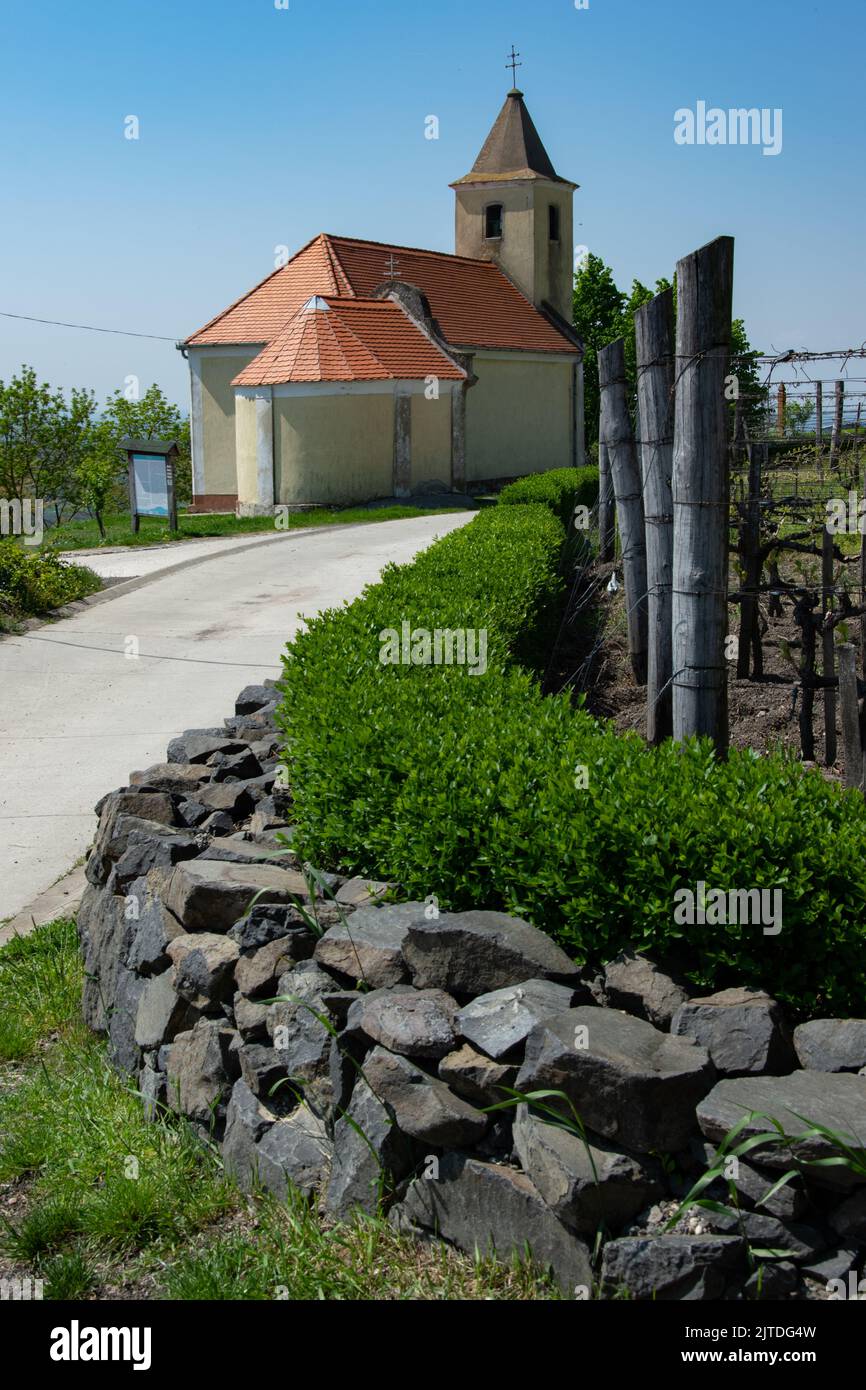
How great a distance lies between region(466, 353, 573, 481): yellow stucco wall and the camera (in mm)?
37688

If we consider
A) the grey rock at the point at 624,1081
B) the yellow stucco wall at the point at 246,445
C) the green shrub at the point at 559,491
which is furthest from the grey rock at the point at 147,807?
the yellow stucco wall at the point at 246,445

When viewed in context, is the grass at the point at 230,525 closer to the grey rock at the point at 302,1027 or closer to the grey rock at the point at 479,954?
the grey rock at the point at 302,1027

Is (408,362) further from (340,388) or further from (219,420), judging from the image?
(219,420)

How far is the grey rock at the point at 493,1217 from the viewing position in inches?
147

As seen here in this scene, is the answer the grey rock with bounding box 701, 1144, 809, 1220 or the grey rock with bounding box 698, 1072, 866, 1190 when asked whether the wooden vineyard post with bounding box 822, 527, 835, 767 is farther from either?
the grey rock with bounding box 701, 1144, 809, 1220

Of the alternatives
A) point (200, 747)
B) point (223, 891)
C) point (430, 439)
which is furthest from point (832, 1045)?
point (430, 439)

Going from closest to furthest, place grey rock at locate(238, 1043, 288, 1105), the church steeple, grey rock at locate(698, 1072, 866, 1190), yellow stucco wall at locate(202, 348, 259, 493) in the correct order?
grey rock at locate(698, 1072, 866, 1190), grey rock at locate(238, 1043, 288, 1105), yellow stucco wall at locate(202, 348, 259, 493), the church steeple

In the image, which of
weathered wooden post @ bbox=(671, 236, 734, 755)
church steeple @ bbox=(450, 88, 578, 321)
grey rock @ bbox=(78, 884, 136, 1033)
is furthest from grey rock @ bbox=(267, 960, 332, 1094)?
church steeple @ bbox=(450, 88, 578, 321)

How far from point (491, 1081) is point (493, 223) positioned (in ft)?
140

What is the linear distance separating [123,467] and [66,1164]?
49.6 metres

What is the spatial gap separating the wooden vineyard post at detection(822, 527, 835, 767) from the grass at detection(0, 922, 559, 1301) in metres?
4.96

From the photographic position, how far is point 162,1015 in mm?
5266

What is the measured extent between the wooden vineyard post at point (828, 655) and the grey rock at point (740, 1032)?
14.9 ft
